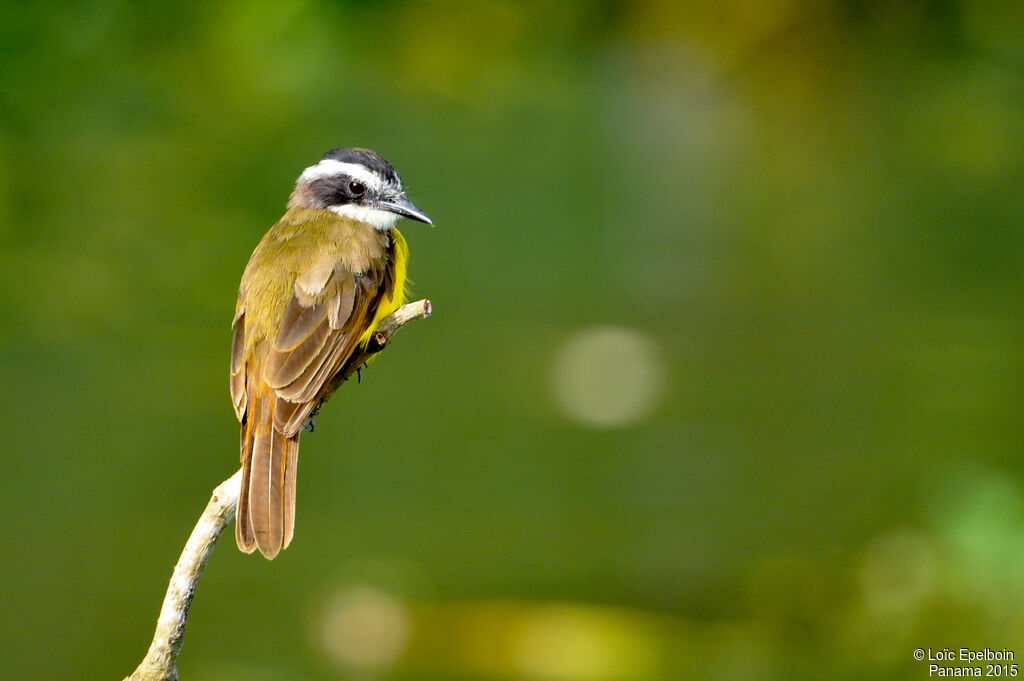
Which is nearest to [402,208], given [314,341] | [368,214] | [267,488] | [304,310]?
[368,214]

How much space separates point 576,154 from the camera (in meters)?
11.5

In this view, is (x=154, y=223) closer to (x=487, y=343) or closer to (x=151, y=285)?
(x=151, y=285)

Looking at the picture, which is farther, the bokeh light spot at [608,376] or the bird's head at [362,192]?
the bokeh light spot at [608,376]

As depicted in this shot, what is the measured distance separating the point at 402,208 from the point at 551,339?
4844 millimetres

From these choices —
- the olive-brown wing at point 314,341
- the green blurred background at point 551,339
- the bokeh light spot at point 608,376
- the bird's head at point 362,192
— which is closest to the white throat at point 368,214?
the bird's head at point 362,192

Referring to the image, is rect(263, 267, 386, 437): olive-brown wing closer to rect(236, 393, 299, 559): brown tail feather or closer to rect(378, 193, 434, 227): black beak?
rect(236, 393, 299, 559): brown tail feather

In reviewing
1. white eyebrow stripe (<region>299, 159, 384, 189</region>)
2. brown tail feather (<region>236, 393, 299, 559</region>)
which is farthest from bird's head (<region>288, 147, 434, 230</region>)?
brown tail feather (<region>236, 393, 299, 559</region>)

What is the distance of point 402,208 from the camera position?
451 centimetres

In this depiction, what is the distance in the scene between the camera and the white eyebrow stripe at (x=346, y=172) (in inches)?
179

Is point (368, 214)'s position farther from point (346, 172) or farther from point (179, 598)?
point (179, 598)

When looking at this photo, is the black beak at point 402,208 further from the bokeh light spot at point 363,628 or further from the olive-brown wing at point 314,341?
the bokeh light spot at point 363,628

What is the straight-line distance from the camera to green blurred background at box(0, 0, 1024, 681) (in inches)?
279

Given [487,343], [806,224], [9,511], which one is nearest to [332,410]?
[487,343]

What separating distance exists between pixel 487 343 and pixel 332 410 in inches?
51.3
